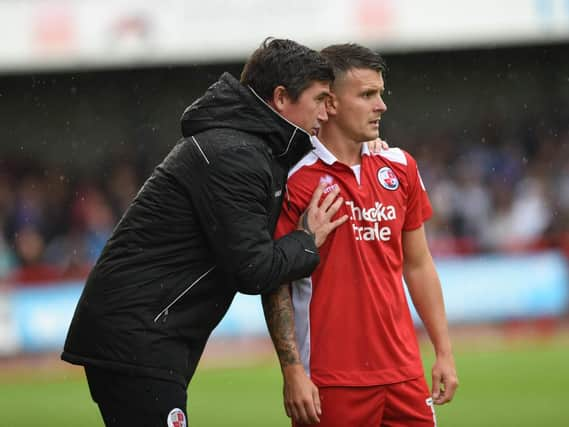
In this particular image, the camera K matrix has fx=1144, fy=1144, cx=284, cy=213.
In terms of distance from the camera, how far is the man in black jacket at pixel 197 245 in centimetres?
419

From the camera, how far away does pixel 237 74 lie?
1795 cm

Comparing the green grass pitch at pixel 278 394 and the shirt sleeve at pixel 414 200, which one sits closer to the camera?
the shirt sleeve at pixel 414 200

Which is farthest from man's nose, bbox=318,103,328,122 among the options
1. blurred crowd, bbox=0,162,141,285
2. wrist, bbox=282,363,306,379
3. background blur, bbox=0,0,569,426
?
blurred crowd, bbox=0,162,141,285

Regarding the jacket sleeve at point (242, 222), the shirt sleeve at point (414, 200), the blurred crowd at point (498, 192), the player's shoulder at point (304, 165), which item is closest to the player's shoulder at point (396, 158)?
the shirt sleeve at point (414, 200)

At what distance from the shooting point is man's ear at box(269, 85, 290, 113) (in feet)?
14.3

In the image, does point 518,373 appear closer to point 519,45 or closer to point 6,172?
point 519,45

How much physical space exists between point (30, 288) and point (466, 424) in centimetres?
590

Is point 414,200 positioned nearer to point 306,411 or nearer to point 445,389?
point 445,389

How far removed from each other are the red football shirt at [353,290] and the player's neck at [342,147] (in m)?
0.07

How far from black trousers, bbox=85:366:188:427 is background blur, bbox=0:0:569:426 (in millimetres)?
5113

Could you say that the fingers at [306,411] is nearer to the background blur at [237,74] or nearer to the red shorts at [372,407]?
the red shorts at [372,407]

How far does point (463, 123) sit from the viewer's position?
746 inches

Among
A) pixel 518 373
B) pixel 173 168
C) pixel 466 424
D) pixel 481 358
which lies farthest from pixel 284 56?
pixel 481 358

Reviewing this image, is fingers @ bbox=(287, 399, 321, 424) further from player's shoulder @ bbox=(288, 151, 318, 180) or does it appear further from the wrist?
player's shoulder @ bbox=(288, 151, 318, 180)
